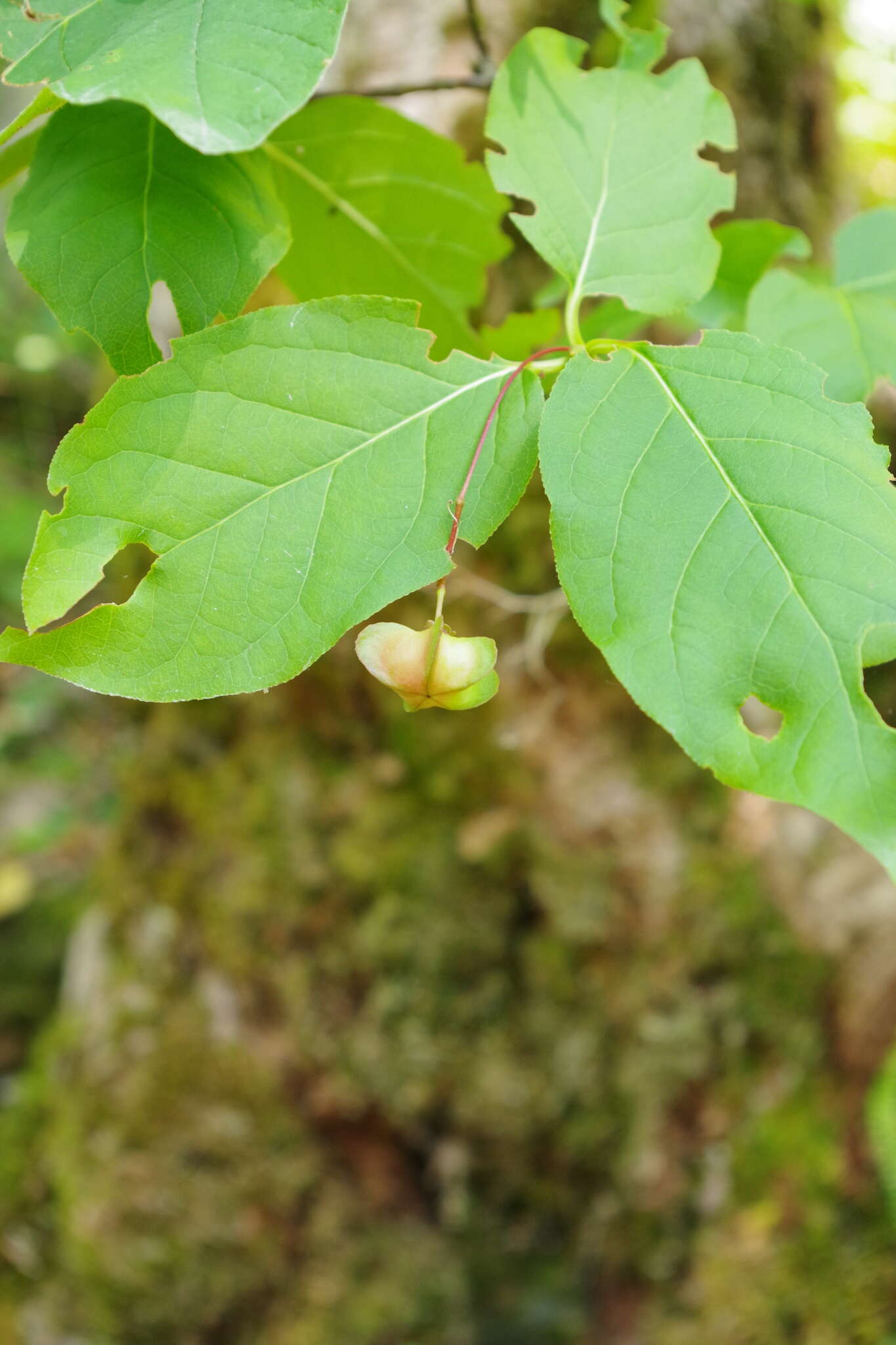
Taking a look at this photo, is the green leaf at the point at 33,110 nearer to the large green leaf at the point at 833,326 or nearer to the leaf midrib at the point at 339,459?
the leaf midrib at the point at 339,459

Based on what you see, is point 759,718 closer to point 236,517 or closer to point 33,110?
point 236,517

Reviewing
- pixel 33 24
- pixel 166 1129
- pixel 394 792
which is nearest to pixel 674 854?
pixel 394 792

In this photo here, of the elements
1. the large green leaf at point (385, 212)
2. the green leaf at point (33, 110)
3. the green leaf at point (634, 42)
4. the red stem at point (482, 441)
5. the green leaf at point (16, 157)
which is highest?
the green leaf at point (33, 110)

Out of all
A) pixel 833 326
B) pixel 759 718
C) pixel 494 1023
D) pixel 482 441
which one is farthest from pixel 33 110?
pixel 494 1023

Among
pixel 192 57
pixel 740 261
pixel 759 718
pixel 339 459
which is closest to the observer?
pixel 192 57

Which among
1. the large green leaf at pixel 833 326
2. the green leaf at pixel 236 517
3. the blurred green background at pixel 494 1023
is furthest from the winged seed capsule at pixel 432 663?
the blurred green background at pixel 494 1023

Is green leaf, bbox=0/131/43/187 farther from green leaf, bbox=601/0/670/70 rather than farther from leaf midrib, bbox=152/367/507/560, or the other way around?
green leaf, bbox=601/0/670/70
